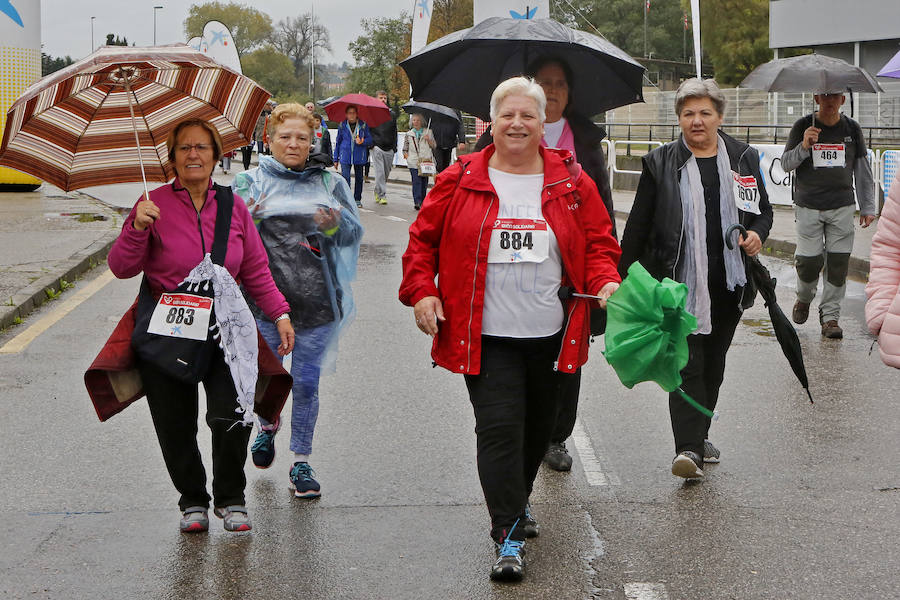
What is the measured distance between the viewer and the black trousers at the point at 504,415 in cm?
466

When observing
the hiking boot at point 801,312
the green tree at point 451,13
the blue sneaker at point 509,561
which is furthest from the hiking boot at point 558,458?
the green tree at point 451,13

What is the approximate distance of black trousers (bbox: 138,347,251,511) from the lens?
4.98 metres

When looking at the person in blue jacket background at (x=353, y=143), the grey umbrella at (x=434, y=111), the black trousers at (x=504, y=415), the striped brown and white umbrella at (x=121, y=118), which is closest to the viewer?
the black trousers at (x=504, y=415)

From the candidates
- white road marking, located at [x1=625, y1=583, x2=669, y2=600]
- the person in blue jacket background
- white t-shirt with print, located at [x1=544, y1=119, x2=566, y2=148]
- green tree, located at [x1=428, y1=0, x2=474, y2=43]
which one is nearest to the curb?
white t-shirt with print, located at [x1=544, y1=119, x2=566, y2=148]

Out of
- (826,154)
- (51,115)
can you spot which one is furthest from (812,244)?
(51,115)

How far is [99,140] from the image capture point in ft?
17.2

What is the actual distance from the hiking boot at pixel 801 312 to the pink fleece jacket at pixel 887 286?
6.47m

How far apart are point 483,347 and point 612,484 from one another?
1.44 m

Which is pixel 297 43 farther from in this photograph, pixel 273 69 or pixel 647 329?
pixel 647 329

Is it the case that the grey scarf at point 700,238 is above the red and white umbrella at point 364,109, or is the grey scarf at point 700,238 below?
below

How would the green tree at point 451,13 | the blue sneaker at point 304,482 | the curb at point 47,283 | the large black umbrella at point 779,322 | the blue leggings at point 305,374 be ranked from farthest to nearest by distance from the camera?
1. the green tree at point 451,13
2. the curb at point 47,283
3. the blue leggings at point 305,374
4. the blue sneaker at point 304,482
5. the large black umbrella at point 779,322

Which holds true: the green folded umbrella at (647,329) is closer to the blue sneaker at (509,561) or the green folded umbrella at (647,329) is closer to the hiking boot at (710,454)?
the blue sneaker at (509,561)

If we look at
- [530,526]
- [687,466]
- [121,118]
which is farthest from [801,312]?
[121,118]

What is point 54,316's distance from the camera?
10602 mm
